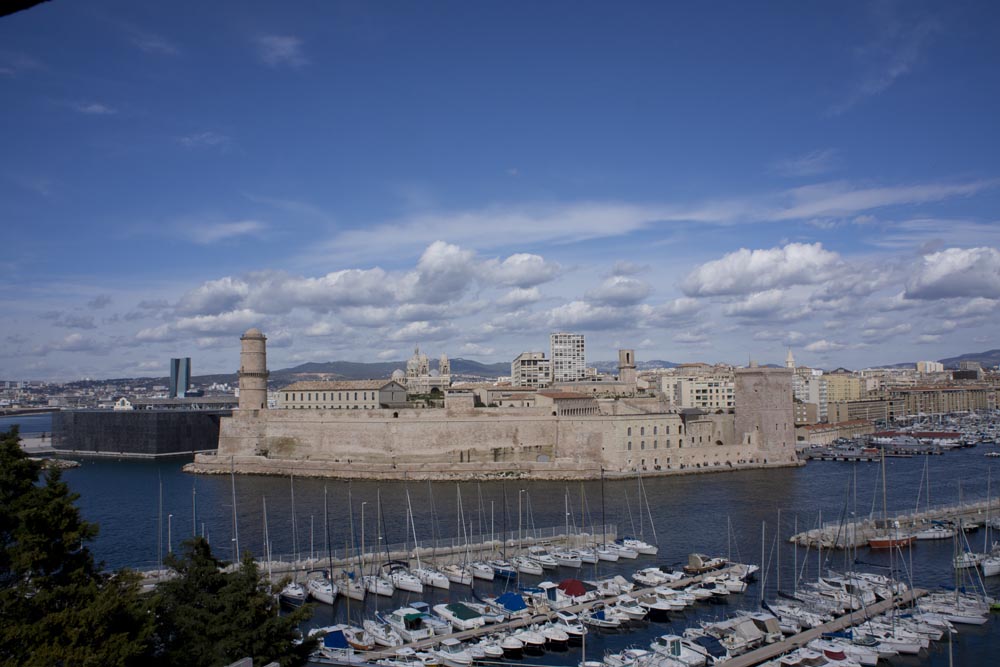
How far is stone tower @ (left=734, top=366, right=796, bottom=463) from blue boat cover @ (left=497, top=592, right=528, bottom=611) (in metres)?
22.9

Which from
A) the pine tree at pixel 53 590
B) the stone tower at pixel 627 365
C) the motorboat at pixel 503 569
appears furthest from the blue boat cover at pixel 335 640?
the stone tower at pixel 627 365

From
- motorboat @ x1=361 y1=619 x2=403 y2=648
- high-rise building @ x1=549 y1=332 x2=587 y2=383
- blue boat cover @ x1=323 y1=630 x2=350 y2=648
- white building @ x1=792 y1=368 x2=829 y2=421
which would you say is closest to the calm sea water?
motorboat @ x1=361 y1=619 x2=403 y2=648

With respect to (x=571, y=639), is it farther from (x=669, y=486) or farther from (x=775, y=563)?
(x=669, y=486)

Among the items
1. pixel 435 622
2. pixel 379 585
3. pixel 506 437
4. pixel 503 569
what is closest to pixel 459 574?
pixel 503 569

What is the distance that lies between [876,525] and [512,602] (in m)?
11.3

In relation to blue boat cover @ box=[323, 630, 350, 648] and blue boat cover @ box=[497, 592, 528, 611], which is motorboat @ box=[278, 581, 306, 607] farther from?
blue boat cover @ box=[497, 592, 528, 611]

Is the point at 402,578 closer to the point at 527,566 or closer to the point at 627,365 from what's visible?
the point at 527,566

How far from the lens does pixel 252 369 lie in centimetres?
3697

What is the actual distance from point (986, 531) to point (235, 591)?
723 inches

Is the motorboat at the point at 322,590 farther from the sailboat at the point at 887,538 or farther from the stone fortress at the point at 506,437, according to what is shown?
the stone fortress at the point at 506,437

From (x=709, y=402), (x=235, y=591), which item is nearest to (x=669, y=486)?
(x=235, y=591)

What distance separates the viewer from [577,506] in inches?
955

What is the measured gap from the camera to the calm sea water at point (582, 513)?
50.8 ft

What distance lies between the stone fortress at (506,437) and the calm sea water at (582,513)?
4.56 feet
